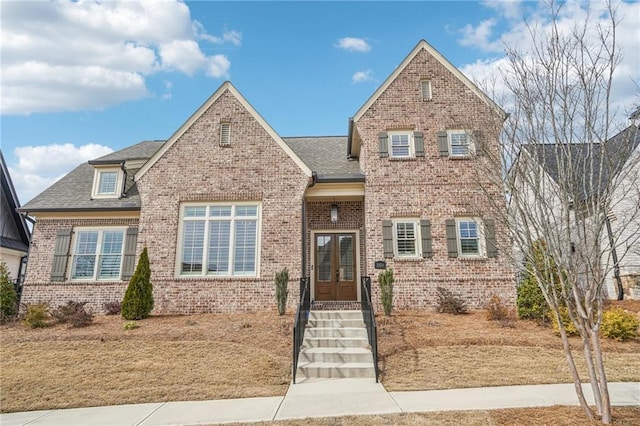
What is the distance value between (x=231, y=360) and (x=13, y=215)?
16.6 metres

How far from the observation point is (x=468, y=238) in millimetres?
11266

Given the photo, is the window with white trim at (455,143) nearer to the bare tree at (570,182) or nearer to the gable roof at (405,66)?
the gable roof at (405,66)

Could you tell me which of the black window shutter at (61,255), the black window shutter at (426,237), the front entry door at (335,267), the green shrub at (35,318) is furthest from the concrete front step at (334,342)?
the black window shutter at (61,255)

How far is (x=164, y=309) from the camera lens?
35.7 ft

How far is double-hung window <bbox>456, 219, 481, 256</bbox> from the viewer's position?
11.2 m

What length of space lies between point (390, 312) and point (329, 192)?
4509 millimetres

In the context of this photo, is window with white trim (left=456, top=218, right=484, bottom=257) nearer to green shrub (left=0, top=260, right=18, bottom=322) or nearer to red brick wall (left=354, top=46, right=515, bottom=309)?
red brick wall (left=354, top=46, right=515, bottom=309)

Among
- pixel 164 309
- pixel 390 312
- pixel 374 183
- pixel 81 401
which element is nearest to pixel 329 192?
pixel 374 183

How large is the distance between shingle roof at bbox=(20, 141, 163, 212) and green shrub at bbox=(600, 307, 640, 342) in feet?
44.8

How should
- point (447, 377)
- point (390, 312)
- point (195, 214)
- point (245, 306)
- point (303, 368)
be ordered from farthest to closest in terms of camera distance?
point (195, 214) < point (245, 306) < point (390, 312) < point (303, 368) < point (447, 377)

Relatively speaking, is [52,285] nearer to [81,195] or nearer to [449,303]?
[81,195]

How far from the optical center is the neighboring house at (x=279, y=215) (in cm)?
1102

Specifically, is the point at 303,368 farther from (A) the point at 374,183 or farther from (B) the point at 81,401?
(A) the point at 374,183

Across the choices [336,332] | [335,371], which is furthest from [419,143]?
[335,371]
